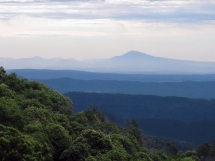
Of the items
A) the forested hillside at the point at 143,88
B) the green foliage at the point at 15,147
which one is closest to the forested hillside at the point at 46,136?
the green foliage at the point at 15,147

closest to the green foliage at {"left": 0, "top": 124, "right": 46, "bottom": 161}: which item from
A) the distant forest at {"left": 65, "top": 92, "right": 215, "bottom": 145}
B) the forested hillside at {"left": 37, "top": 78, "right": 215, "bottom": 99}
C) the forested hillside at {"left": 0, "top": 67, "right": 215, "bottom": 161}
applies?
the forested hillside at {"left": 0, "top": 67, "right": 215, "bottom": 161}

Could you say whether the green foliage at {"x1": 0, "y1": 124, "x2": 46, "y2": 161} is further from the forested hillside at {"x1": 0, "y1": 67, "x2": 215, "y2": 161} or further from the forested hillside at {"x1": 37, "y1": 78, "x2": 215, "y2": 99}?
the forested hillside at {"x1": 37, "y1": 78, "x2": 215, "y2": 99}

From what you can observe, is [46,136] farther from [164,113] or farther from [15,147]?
[164,113]

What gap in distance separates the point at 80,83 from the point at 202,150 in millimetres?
159059

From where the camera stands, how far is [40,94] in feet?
80.6

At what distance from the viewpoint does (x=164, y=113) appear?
10844 centimetres

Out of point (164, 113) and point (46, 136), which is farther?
point (164, 113)

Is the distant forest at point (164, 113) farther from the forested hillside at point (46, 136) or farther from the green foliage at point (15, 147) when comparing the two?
the green foliage at point (15, 147)

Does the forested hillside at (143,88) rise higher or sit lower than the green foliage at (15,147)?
lower

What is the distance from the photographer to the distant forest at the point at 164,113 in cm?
8444

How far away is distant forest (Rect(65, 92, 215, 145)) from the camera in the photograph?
84438 millimetres

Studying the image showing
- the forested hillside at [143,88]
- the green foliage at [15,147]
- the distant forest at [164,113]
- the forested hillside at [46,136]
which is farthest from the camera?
the forested hillside at [143,88]

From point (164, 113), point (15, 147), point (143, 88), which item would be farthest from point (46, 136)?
point (143, 88)

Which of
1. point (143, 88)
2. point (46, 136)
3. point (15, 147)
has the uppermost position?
point (15, 147)
